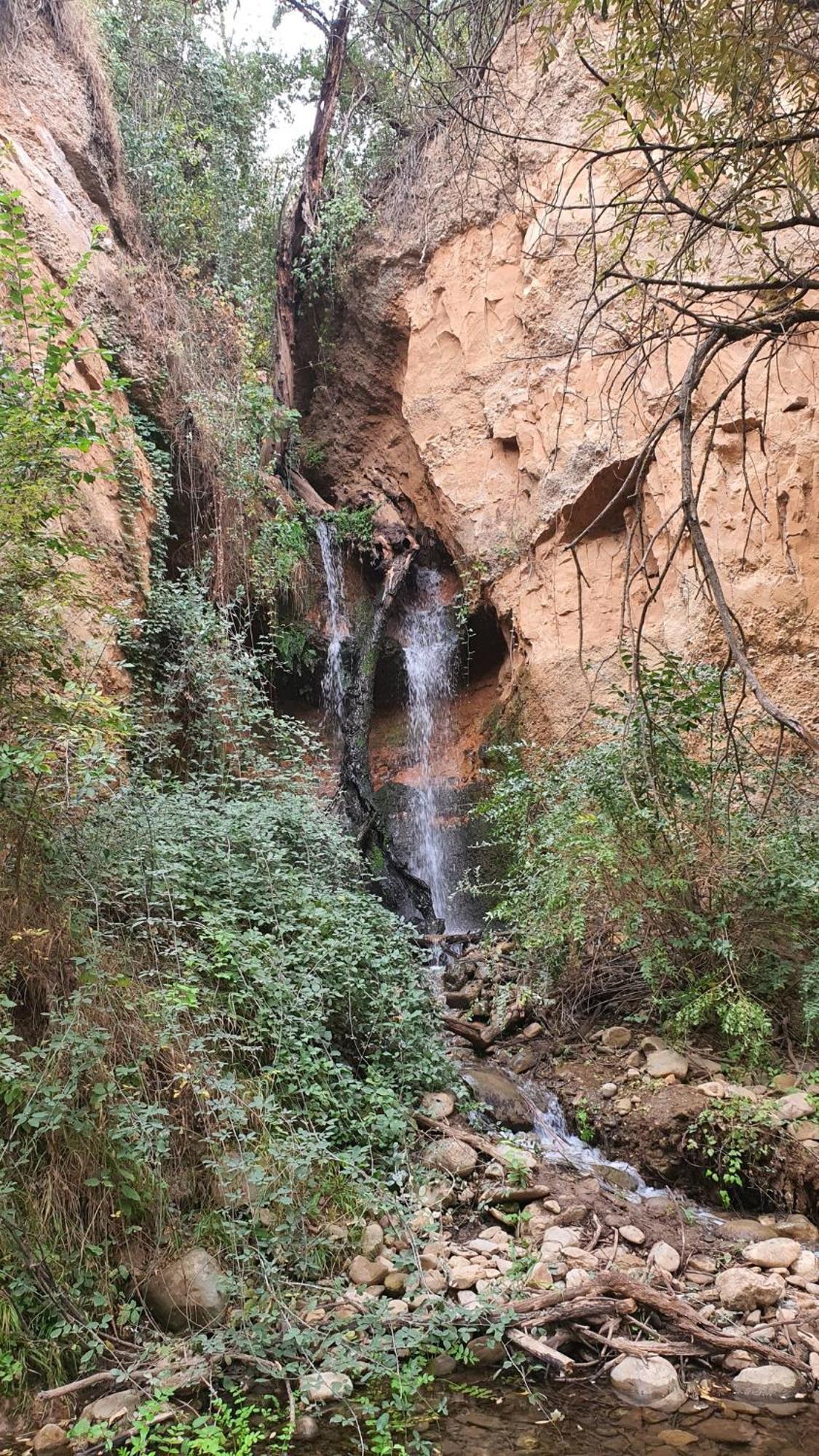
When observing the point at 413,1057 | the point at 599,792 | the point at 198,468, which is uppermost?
the point at 198,468

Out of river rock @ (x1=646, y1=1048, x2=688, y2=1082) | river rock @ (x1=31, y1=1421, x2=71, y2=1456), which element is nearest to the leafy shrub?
river rock @ (x1=646, y1=1048, x2=688, y2=1082)

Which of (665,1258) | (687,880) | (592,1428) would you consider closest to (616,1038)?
(687,880)

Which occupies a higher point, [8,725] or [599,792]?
[8,725]

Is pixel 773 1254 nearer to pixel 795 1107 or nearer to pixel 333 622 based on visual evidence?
pixel 795 1107

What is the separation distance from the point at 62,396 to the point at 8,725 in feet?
5.44

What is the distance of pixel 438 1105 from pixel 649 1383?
5.86ft

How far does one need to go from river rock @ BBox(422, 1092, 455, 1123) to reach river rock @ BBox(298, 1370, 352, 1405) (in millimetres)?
1624

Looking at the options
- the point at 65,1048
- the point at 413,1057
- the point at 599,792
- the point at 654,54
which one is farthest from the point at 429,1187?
the point at 654,54

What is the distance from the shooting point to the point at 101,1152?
313 centimetres

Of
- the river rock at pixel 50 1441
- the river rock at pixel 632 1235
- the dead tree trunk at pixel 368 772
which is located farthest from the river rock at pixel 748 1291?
the dead tree trunk at pixel 368 772

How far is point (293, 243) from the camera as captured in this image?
11.5m

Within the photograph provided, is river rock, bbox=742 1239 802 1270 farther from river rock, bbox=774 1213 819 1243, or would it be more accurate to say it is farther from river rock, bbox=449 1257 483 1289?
river rock, bbox=449 1257 483 1289

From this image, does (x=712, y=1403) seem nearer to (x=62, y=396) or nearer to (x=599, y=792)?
(x=599, y=792)

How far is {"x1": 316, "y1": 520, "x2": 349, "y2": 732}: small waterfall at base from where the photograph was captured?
34.7 feet
